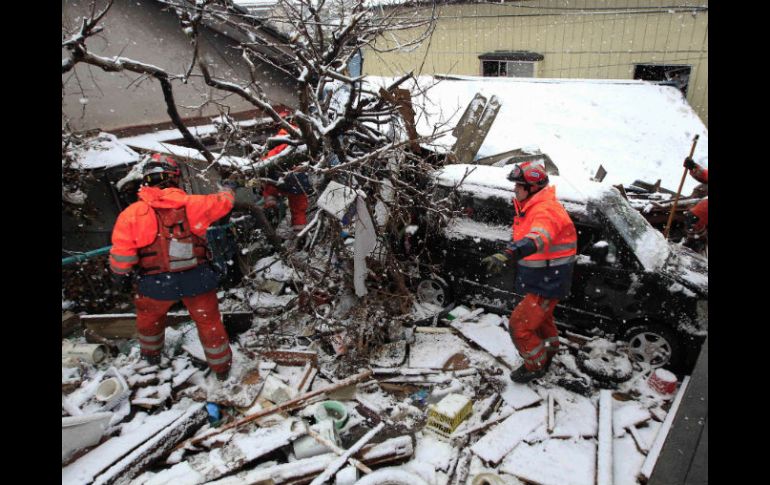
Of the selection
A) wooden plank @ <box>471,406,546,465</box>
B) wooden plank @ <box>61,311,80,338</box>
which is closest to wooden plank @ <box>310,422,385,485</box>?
wooden plank @ <box>471,406,546,465</box>

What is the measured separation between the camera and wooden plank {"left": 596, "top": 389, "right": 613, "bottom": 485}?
132 inches

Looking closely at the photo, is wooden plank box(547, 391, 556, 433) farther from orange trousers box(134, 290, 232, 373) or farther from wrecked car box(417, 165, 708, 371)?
orange trousers box(134, 290, 232, 373)

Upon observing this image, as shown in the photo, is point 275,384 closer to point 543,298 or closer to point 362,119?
point 543,298

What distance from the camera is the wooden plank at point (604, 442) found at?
3.35 meters

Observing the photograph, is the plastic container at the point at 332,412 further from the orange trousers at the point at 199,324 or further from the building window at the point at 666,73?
the building window at the point at 666,73

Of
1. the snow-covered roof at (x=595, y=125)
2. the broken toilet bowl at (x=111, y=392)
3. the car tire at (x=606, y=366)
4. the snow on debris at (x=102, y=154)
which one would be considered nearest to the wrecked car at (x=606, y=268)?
the car tire at (x=606, y=366)

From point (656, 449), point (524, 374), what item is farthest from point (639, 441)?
point (524, 374)

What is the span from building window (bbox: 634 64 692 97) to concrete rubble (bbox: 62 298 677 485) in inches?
411

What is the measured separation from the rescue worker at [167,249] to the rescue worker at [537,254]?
286 cm

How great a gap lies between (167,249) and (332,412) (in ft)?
7.44

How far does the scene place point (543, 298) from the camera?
13.4 feet

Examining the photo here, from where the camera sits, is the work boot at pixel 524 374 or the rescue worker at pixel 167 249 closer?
the rescue worker at pixel 167 249

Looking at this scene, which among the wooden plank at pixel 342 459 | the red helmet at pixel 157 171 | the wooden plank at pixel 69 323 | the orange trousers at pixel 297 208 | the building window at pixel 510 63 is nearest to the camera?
the wooden plank at pixel 342 459

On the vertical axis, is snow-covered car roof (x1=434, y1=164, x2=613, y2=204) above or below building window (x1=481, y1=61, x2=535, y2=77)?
below
